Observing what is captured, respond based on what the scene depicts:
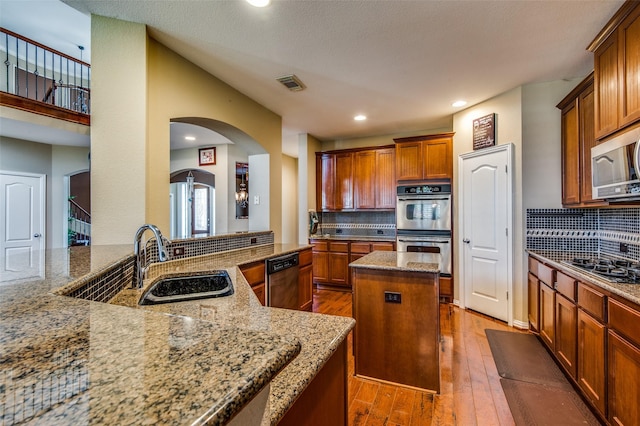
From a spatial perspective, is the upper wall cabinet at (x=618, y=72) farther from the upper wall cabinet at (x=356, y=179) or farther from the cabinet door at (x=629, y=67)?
the upper wall cabinet at (x=356, y=179)

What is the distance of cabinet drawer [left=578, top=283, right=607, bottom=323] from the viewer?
5.52ft

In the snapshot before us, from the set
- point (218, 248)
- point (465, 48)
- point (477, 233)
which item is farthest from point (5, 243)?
point (477, 233)

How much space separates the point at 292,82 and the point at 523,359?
3.44 metres

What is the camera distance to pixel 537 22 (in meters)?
2.13

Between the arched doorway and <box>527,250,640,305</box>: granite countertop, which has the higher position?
the arched doorway

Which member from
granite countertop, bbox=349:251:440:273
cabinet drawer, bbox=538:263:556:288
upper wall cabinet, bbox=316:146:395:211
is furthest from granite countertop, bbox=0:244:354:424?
upper wall cabinet, bbox=316:146:395:211

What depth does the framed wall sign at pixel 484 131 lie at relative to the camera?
347 cm

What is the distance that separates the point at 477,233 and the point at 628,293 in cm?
222

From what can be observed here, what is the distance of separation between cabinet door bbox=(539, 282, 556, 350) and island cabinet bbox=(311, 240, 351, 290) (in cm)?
270

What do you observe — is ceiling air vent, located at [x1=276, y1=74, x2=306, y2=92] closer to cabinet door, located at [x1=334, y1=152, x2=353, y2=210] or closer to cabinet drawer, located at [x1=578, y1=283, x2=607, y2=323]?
cabinet door, located at [x1=334, y1=152, x2=353, y2=210]

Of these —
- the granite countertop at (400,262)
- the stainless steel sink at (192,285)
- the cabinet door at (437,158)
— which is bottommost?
the stainless steel sink at (192,285)

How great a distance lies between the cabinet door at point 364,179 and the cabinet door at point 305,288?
6.23ft

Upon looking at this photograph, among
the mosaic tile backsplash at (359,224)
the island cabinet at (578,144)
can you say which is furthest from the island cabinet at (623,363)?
the mosaic tile backsplash at (359,224)

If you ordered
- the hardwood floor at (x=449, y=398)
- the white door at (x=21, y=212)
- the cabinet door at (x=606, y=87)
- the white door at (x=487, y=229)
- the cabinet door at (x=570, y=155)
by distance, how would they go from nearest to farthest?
the hardwood floor at (x=449, y=398) → the cabinet door at (x=606, y=87) → the cabinet door at (x=570, y=155) → the white door at (x=487, y=229) → the white door at (x=21, y=212)
